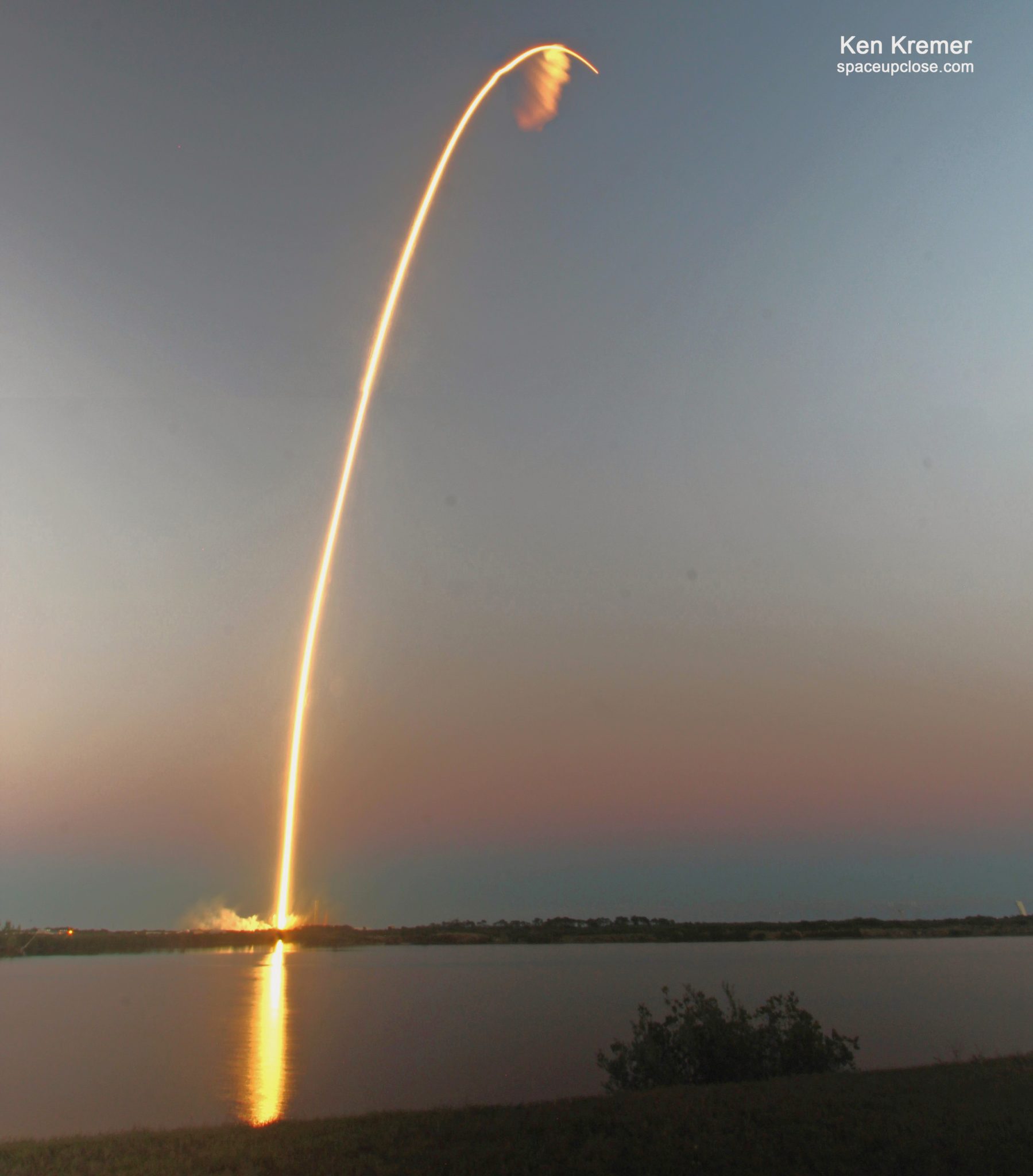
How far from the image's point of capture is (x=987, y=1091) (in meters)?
16.7

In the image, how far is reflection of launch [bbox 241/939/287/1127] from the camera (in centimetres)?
2064

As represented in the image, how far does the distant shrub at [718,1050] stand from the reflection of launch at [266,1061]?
25.8 ft

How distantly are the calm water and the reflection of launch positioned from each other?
113 mm

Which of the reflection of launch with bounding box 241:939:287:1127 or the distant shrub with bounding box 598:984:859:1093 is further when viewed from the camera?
the reflection of launch with bounding box 241:939:287:1127

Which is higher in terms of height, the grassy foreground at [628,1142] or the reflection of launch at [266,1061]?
the grassy foreground at [628,1142]

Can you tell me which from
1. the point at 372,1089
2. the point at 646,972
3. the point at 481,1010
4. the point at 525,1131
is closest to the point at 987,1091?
the point at 525,1131

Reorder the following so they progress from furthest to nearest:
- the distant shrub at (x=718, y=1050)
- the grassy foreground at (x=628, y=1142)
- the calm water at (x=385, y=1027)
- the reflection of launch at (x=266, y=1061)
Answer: the calm water at (x=385, y=1027) → the reflection of launch at (x=266, y=1061) → the distant shrub at (x=718, y=1050) → the grassy foreground at (x=628, y=1142)

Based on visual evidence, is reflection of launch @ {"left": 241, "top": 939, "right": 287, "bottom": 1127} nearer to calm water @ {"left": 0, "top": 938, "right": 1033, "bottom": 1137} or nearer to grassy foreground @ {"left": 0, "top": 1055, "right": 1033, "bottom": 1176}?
calm water @ {"left": 0, "top": 938, "right": 1033, "bottom": 1137}

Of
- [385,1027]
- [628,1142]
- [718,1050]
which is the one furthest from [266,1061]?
[628,1142]

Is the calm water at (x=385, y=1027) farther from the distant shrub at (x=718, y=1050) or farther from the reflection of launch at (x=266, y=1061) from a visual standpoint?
the distant shrub at (x=718, y=1050)

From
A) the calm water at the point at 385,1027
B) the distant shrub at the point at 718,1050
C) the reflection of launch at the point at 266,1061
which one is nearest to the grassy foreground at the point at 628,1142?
the reflection of launch at the point at 266,1061

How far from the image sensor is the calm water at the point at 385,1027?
904 inches

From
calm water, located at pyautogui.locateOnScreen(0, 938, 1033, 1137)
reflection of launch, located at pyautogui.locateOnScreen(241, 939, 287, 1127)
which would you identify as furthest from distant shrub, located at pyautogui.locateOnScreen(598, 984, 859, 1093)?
reflection of launch, located at pyautogui.locateOnScreen(241, 939, 287, 1127)

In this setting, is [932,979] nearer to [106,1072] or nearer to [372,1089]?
[372,1089]
